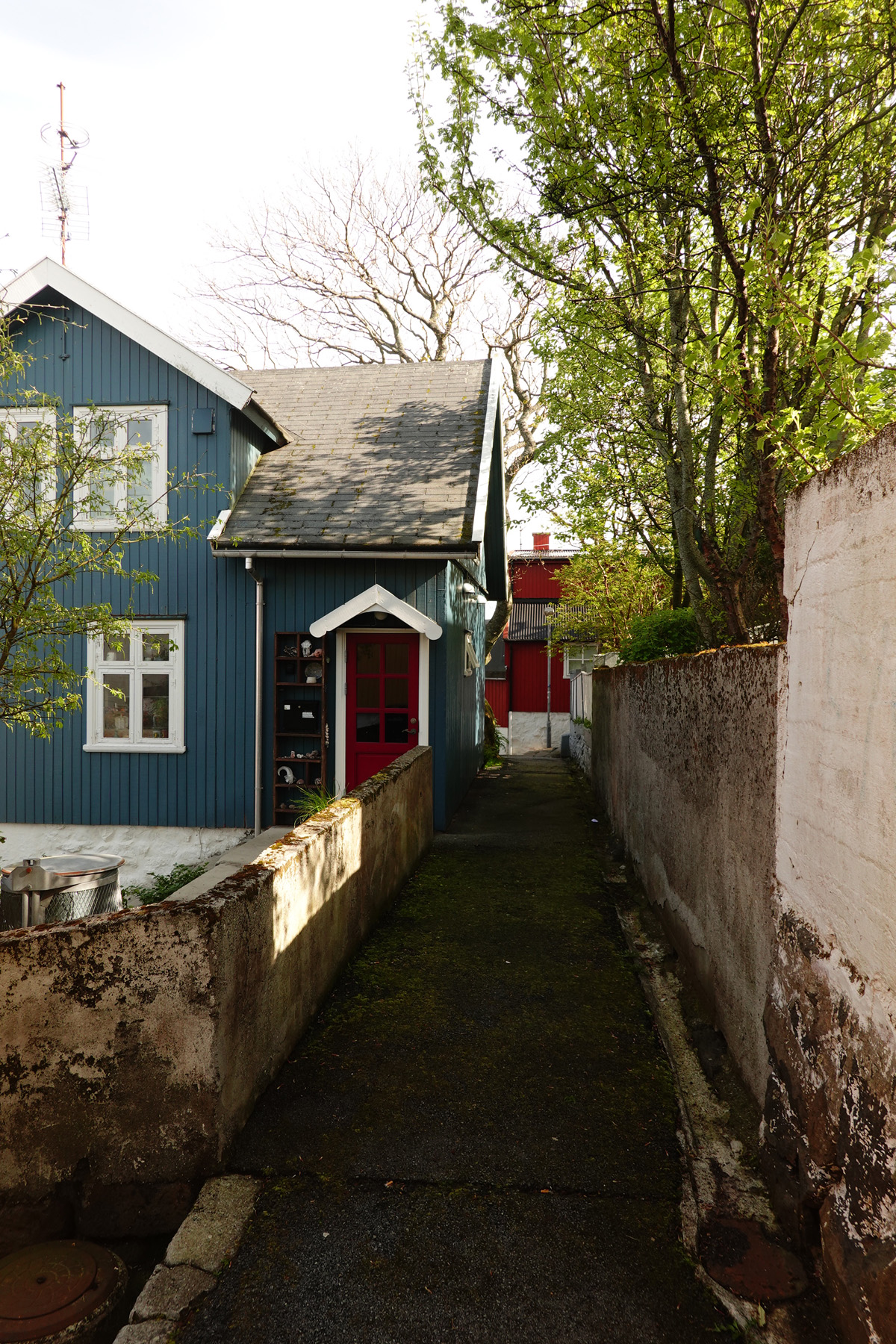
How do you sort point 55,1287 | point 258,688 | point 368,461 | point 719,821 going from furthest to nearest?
point 368,461 → point 258,688 → point 719,821 → point 55,1287

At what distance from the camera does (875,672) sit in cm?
203

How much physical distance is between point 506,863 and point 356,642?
3252mm

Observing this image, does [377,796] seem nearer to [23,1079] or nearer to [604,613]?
[23,1079]

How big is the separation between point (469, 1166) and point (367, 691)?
21.5 feet

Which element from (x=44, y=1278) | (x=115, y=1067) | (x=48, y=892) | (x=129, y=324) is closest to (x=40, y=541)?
(x=48, y=892)

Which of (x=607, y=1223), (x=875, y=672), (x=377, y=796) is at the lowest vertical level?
(x=607, y=1223)

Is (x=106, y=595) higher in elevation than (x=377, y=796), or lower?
higher

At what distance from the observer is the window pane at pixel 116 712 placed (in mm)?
9367

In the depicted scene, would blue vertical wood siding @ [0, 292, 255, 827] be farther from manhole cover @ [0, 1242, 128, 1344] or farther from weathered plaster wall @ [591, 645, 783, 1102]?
manhole cover @ [0, 1242, 128, 1344]

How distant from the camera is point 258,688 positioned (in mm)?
9031

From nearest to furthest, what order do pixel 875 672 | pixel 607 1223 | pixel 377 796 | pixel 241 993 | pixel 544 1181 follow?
pixel 875 672, pixel 607 1223, pixel 544 1181, pixel 241 993, pixel 377 796

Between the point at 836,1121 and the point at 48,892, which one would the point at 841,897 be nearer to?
the point at 836,1121

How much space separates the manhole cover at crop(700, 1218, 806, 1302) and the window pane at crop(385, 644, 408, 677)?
6.98 metres

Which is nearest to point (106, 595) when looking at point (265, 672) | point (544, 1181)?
point (265, 672)
